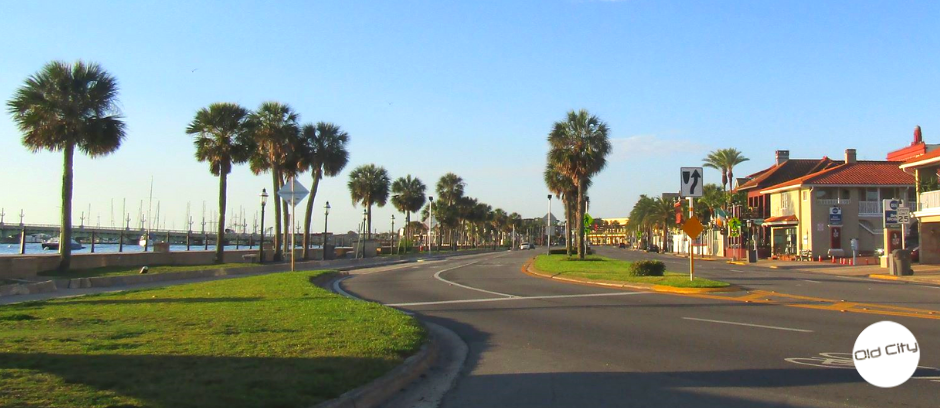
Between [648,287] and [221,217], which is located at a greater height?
[221,217]

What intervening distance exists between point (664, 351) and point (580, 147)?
37357 millimetres

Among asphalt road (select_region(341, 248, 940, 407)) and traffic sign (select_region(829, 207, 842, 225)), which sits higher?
traffic sign (select_region(829, 207, 842, 225))

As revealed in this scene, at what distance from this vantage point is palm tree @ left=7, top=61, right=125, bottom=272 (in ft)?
103

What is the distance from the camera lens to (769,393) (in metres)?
8.13

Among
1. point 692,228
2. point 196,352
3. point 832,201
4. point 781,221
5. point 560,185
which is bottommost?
point 196,352

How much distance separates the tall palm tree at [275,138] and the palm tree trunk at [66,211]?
63.8 feet

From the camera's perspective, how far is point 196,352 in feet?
30.9

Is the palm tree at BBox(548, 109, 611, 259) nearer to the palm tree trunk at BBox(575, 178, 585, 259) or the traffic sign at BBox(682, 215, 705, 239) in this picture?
the palm tree trunk at BBox(575, 178, 585, 259)

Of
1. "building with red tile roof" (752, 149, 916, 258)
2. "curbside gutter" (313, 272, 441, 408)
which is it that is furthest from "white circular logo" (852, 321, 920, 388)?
"building with red tile roof" (752, 149, 916, 258)

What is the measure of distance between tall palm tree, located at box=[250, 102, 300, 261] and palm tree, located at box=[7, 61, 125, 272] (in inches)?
747

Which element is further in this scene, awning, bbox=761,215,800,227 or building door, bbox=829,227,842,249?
Result: awning, bbox=761,215,800,227

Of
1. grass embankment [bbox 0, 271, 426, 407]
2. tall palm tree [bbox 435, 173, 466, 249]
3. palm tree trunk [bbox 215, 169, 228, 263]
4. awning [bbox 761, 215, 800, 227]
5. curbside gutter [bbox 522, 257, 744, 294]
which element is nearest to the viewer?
grass embankment [bbox 0, 271, 426, 407]

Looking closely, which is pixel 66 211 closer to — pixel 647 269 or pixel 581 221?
pixel 647 269

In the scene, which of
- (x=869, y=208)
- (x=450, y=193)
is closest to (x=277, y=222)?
(x=869, y=208)
